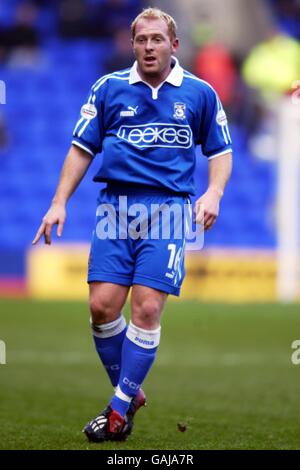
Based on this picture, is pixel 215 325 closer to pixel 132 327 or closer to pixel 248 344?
pixel 248 344

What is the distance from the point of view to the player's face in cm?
563

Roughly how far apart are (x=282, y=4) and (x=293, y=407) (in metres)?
16.3

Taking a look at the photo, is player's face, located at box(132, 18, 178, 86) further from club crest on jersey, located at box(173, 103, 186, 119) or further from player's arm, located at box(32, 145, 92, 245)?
player's arm, located at box(32, 145, 92, 245)

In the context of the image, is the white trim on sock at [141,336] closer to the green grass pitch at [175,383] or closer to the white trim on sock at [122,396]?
the white trim on sock at [122,396]

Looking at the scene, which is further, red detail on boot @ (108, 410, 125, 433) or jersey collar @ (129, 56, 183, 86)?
jersey collar @ (129, 56, 183, 86)

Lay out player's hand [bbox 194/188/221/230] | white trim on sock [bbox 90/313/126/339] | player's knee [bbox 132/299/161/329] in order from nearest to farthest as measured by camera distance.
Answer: player's hand [bbox 194/188/221/230], player's knee [bbox 132/299/161/329], white trim on sock [bbox 90/313/126/339]

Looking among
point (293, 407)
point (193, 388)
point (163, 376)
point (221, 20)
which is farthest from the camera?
point (221, 20)

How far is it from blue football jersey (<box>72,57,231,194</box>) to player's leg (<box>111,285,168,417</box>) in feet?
1.81

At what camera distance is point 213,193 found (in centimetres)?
569

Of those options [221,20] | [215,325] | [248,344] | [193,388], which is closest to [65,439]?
[193,388]

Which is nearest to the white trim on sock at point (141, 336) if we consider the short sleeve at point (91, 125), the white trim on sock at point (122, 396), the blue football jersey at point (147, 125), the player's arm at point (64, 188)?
the white trim on sock at point (122, 396)

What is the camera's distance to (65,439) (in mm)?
5656

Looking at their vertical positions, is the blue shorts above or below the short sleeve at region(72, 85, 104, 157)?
below

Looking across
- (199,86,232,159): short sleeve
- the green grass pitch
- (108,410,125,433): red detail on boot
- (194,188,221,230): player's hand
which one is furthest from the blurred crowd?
(108,410,125,433): red detail on boot
